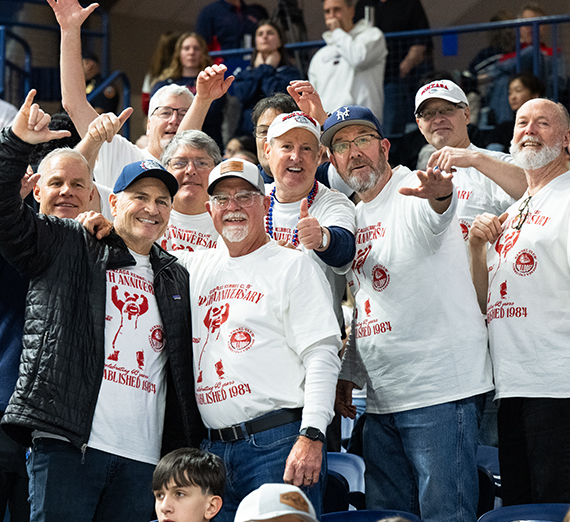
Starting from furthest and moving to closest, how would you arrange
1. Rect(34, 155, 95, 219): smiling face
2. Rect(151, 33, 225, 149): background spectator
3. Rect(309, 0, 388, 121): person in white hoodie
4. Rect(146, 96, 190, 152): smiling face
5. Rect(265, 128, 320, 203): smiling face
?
Rect(309, 0, 388, 121): person in white hoodie
Rect(151, 33, 225, 149): background spectator
Rect(146, 96, 190, 152): smiling face
Rect(265, 128, 320, 203): smiling face
Rect(34, 155, 95, 219): smiling face

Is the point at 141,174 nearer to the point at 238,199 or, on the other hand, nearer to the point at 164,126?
the point at 238,199

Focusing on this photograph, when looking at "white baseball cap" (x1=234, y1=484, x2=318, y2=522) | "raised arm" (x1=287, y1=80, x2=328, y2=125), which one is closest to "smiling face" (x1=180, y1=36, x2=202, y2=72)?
"raised arm" (x1=287, y1=80, x2=328, y2=125)

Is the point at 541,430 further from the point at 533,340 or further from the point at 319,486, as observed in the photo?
the point at 319,486

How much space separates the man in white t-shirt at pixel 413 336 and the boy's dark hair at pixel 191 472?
0.85 meters

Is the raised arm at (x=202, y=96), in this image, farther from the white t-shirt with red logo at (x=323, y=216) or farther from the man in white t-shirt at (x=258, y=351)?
the man in white t-shirt at (x=258, y=351)

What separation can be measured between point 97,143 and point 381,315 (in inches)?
64.3

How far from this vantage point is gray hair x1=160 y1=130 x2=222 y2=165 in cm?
420

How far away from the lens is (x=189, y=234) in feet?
13.4

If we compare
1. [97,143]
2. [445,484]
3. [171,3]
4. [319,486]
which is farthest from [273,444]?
[171,3]

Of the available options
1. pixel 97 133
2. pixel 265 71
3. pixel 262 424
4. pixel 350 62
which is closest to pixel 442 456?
pixel 262 424

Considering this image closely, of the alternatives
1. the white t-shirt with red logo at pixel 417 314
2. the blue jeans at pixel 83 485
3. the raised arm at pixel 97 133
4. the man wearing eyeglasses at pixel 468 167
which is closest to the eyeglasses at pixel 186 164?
the raised arm at pixel 97 133

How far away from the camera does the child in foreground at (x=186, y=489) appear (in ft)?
9.49

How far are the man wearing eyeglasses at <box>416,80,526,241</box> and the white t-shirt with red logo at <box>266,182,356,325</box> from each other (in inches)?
23.3

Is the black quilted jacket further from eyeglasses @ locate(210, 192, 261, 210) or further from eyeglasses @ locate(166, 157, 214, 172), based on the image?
eyeglasses @ locate(166, 157, 214, 172)
